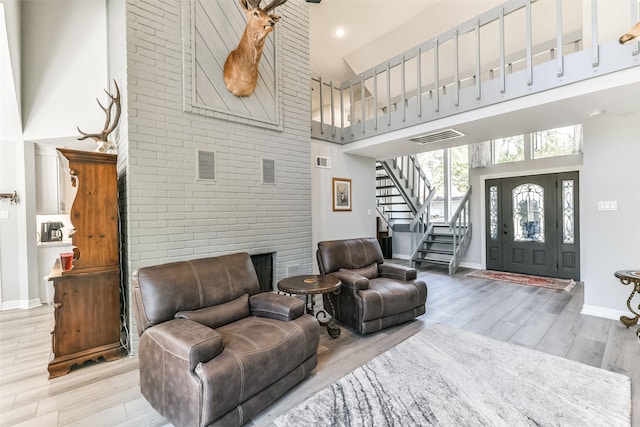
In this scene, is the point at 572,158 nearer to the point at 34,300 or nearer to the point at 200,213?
the point at 200,213

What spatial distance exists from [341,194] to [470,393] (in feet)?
11.3

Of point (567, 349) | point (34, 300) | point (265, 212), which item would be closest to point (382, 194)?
point (265, 212)

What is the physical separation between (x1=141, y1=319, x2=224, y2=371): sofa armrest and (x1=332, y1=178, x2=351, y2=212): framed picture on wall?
11.0ft

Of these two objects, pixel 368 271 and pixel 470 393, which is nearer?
pixel 470 393

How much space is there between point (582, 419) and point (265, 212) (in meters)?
3.21

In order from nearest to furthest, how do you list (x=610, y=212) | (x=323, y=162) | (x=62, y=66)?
(x=610, y=212) < (x=62, y=66) < (x=323, y=162)

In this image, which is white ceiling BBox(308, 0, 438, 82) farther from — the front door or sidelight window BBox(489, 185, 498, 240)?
the front door

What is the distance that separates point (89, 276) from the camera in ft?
8.25

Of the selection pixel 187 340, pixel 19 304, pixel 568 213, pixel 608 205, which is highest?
pixel 608 205

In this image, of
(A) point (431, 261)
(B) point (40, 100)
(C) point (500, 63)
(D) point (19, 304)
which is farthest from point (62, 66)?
(A) point (431, 261)

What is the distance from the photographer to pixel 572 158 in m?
5.33

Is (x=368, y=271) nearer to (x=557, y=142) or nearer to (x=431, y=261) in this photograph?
(x=431, y=261)

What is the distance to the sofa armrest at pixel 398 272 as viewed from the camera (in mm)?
3561

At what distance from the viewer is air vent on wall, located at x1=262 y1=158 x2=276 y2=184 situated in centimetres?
358
